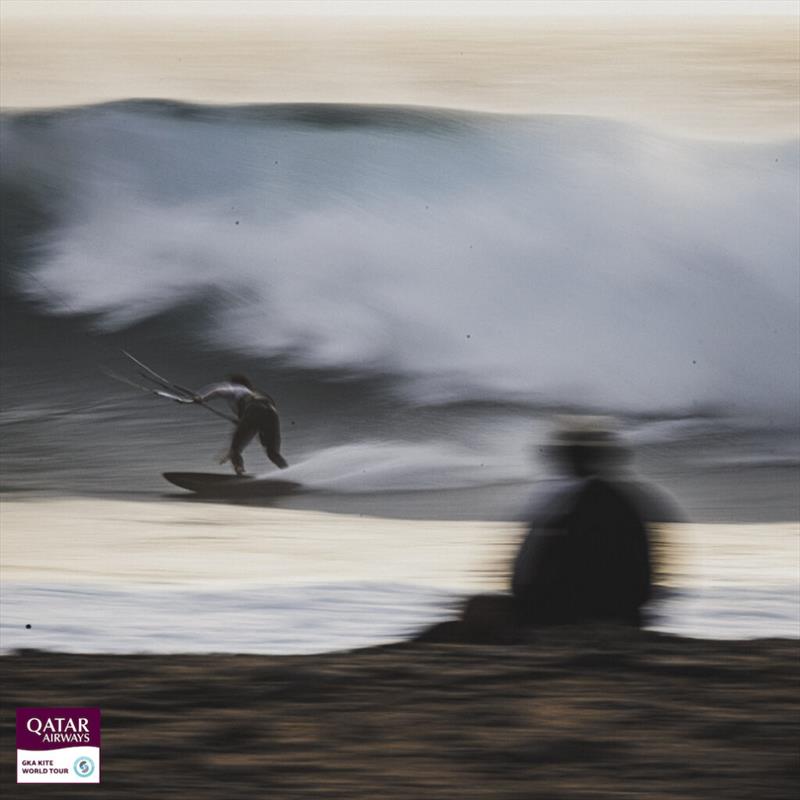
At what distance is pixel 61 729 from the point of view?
10.9 feet

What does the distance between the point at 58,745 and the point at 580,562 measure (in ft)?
4.04

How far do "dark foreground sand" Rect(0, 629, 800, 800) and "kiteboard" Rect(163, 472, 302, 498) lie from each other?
2.59 ft

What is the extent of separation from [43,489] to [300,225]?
1027 mm

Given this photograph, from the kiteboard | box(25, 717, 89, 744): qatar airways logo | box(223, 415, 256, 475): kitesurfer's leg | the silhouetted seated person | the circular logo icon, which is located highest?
box(223, 415, 256, 475): kitesurfer's leg

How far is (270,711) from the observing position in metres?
3.46

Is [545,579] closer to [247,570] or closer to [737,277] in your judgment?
[247,570]

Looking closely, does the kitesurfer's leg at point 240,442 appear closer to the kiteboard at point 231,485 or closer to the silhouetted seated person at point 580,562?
the kiteboard at point 231,485

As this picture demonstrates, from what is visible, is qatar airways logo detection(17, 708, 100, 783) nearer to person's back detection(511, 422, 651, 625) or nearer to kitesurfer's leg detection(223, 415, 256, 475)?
person's back detection(511, 422, 651, 625)

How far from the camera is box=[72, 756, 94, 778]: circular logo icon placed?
316 centimetres

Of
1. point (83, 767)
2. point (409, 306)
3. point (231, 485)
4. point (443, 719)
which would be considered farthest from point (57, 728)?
point (409, 306)

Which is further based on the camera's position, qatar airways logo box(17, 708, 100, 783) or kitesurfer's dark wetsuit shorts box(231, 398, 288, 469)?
kitesurfer's dark wetsuit shorts box(231, 398, 288, 469)

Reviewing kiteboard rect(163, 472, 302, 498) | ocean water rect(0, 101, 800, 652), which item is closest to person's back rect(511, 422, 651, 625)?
ocean water rect(0, 101, 800, 652)

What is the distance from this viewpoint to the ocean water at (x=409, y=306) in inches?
183

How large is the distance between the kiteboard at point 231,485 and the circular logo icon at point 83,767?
1.49m
